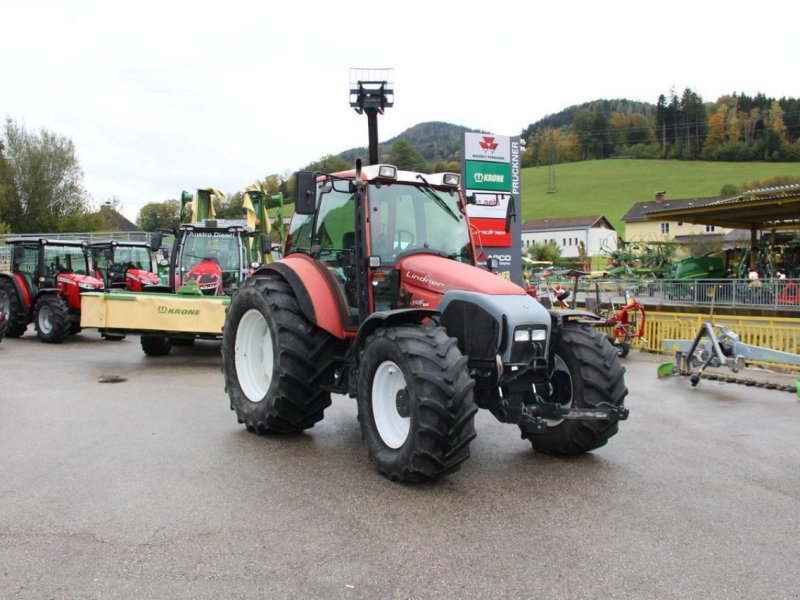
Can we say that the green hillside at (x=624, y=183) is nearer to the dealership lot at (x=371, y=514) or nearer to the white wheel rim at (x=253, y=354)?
the white wheel rim at (x=253, y=354)

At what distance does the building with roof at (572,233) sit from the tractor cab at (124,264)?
67751 mm

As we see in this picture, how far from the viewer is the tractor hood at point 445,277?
17.2 ft

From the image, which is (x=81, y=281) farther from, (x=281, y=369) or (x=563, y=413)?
(x=563, y=413)

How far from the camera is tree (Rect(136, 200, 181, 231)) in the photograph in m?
75.2

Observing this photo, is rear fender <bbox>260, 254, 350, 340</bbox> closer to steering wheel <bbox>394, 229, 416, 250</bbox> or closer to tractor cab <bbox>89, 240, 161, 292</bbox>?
steering wheel <bbox>394, 229, 416, 250</bbox>

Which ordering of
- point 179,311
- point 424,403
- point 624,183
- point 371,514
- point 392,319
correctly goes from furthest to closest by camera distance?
point 624,183, point 179,311, point 392,319, point 424,403, point 371,514

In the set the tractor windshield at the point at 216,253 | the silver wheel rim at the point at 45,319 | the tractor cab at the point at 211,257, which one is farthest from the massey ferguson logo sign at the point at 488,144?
the silver wheel rim at the point at 45,319

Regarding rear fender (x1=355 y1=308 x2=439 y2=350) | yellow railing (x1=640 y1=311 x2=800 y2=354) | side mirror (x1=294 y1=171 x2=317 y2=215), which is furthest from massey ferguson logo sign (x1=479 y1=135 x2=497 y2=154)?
rear fender (x1=355 y1=308 x2=439 y2=350)

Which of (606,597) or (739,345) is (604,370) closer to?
(606,597)

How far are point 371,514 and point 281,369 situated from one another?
194 centimetres

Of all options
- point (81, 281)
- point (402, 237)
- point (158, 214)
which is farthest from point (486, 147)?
point (158, 214)

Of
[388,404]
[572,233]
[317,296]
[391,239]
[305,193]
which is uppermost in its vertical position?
[572,233]

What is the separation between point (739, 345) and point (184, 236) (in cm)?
997

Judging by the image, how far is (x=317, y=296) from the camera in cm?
615
